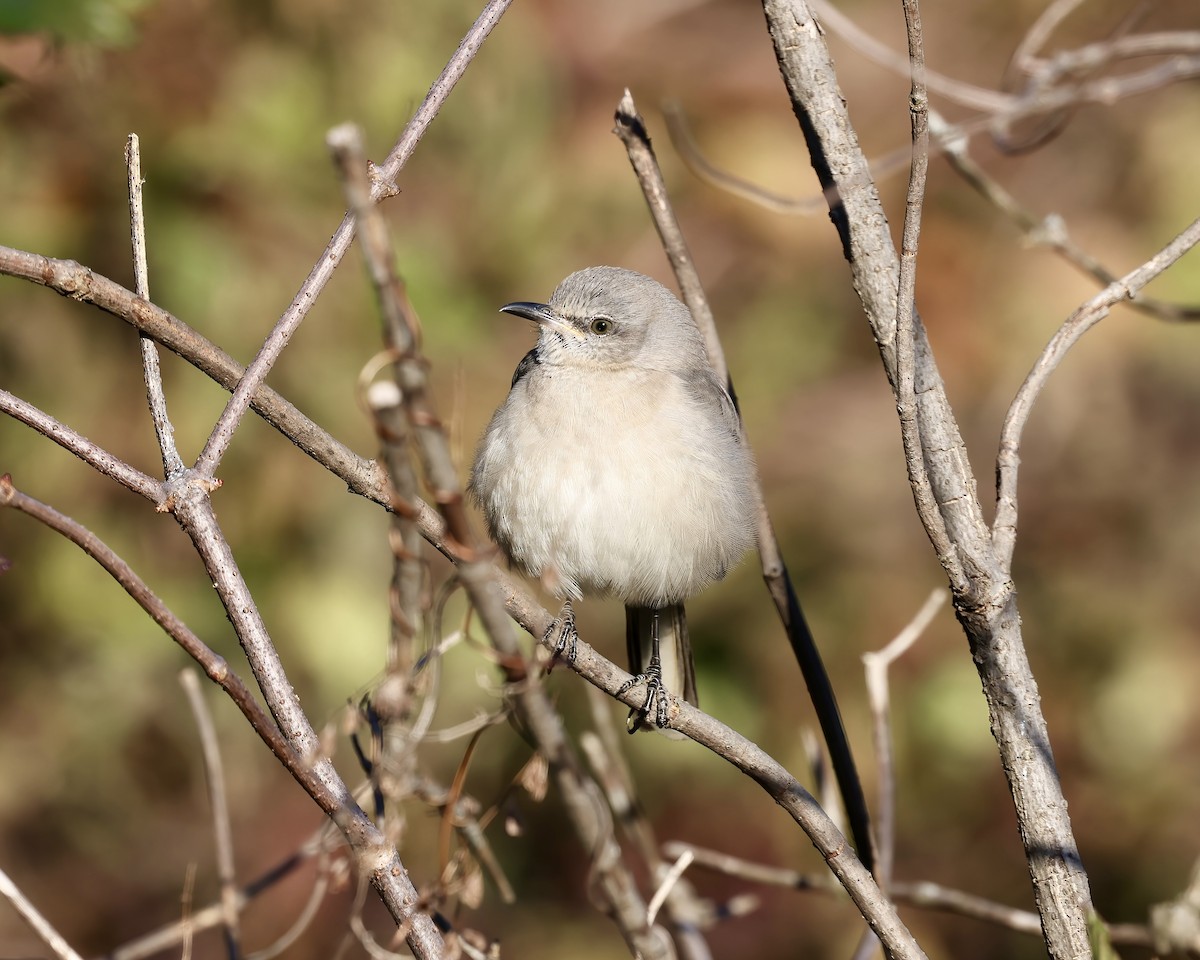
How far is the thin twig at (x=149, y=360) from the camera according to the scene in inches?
76.7

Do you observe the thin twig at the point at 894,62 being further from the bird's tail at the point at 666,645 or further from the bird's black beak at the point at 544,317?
the bird's tail at the point at 666,645

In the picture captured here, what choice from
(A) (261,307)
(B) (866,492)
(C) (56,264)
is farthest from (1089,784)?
(C) (56,264)

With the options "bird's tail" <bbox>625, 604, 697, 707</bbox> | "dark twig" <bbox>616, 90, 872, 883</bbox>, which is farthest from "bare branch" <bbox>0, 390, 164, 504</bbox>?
"bird's tail" <bbox>625, 604, 697, 707</bbox>

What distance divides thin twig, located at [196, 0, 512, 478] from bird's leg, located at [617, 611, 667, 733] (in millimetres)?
891

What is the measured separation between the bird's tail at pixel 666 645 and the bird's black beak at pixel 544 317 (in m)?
0.99

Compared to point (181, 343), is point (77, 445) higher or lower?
lower

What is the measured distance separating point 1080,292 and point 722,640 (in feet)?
7.57

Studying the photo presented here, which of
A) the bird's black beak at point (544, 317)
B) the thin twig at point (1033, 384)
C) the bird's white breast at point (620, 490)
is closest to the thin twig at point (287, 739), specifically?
the thin twig at point (1033, 384)

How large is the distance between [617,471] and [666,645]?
83 centimetres

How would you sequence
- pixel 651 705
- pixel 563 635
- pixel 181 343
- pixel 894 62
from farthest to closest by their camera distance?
pixel 563 635, pixel 894 62, pixel 651 705, pixel 181 343

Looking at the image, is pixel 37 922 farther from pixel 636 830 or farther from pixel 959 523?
pixel 959 523

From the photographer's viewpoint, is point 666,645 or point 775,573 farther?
point 666,645

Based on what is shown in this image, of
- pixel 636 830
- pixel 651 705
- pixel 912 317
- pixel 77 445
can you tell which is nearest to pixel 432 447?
pixel 77 445

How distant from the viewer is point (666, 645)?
4.17m
